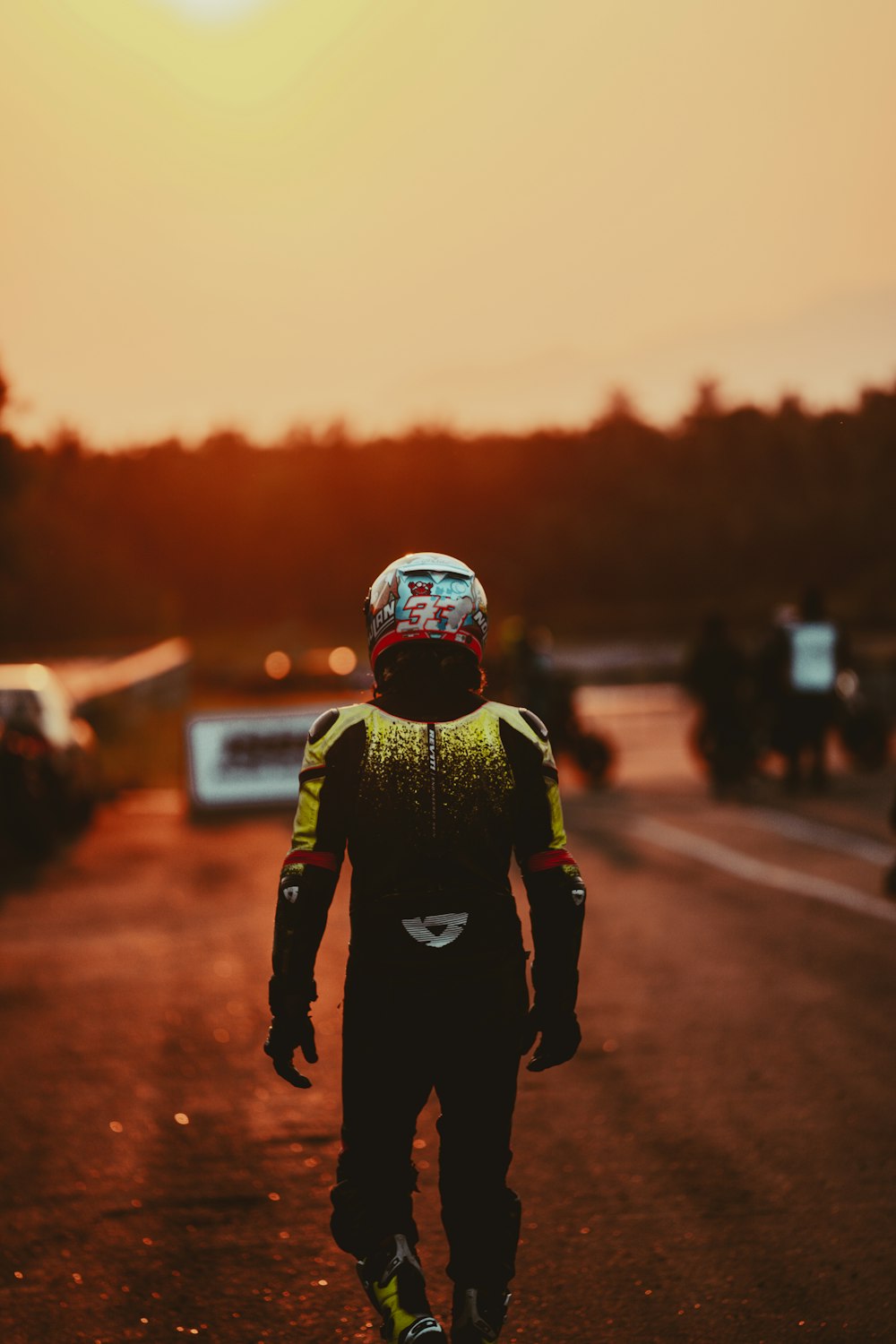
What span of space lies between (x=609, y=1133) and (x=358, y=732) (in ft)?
9.86

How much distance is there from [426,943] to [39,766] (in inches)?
513

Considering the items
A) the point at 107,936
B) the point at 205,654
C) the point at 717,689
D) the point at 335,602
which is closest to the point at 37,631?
the point at 205,654

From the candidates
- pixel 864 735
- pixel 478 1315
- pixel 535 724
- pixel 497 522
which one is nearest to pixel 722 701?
pixel 864 735

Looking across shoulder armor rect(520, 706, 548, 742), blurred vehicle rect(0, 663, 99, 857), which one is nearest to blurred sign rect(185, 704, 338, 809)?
blurred vehicle rect(0, 663, 99, 857)

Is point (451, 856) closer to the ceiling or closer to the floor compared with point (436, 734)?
closer to the floor

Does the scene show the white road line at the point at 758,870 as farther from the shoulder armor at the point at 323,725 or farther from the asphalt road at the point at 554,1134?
the shoulder armor at the point at 323,725

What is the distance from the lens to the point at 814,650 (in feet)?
57.6

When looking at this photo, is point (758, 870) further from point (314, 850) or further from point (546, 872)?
point (314, 850)

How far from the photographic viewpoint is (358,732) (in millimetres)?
3822

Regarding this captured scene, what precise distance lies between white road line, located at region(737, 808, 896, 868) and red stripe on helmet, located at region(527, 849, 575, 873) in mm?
9421

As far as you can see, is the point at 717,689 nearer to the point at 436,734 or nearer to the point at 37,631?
the point at 436,734

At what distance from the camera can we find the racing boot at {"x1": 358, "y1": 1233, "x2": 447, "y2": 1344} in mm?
3688

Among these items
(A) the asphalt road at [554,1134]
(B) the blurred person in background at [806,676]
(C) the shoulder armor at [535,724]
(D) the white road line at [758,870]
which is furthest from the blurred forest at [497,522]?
(C) the shoulder armor at [535,724]

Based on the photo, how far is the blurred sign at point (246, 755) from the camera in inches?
750
